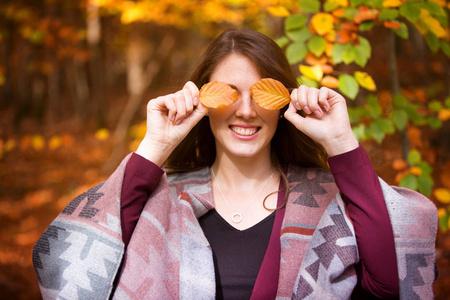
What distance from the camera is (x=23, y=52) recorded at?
1203 cm

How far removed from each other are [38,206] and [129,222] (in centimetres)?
624

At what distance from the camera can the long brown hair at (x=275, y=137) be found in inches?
65.3

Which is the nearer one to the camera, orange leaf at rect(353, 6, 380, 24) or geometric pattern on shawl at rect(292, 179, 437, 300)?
geometric pattern on shawl at rect(292, 179, 437, 300)

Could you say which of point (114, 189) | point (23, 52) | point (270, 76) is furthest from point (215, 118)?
point (23, 52)

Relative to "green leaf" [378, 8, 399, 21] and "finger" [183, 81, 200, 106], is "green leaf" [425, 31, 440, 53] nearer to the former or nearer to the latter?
"green leaf" [378, 8, 399, 21]

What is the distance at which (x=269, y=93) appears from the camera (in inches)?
58.6

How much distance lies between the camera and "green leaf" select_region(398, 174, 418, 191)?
80.7 inches

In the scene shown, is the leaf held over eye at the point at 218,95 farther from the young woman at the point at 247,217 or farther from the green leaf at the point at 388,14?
the green leaf at the point at 388,14

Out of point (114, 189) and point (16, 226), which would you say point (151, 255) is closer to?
point (114, 189)

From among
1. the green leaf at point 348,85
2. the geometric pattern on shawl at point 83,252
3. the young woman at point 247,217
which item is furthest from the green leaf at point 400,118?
the geometric pattern on shawl at point 83,252

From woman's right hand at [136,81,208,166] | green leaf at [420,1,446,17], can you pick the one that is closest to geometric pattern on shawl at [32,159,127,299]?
woman's right hand at [136,81,208,166]

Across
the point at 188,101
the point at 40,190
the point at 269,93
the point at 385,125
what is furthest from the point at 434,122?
the point at 40,190

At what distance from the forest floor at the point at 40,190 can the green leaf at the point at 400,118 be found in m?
0.32

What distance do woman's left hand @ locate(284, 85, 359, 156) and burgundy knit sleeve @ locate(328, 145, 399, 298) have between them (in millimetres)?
42
